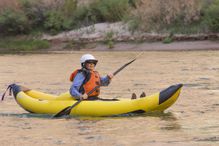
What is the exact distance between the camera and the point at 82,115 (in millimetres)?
11977

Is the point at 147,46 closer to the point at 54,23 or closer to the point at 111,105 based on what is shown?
the point at 54,23

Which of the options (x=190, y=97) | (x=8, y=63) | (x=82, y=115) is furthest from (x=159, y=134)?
(x=8, y=63)


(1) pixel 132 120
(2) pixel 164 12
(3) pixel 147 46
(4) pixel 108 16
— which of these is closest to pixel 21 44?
(4) pixel 108 16

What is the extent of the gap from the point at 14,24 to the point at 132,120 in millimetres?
28885

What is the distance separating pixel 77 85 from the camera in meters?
11.9

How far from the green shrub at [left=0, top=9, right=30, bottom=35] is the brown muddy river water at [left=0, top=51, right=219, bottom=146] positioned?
18373 mm

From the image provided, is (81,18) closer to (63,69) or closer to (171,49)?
(171,49)

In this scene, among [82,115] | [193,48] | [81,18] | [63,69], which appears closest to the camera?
[82,115]

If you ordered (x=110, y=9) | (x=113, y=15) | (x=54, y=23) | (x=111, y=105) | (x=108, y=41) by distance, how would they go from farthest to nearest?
(x=54, y=23) → (x=110, y=9) → (x=113, y=15) → (x=108, y=41) → (x=111, y=105)

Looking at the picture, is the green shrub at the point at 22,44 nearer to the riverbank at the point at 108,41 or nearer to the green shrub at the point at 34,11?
the riverbank at the point at 108,41

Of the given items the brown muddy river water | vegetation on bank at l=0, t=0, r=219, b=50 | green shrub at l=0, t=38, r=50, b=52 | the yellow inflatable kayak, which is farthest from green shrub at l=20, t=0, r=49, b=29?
the yellow inflatable kayak

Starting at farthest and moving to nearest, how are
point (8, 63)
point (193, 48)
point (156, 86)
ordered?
point (193, 48) → point (8, 63) → point (156, 86)

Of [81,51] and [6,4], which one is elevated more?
[6,4]

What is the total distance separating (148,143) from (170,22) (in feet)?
86.7
